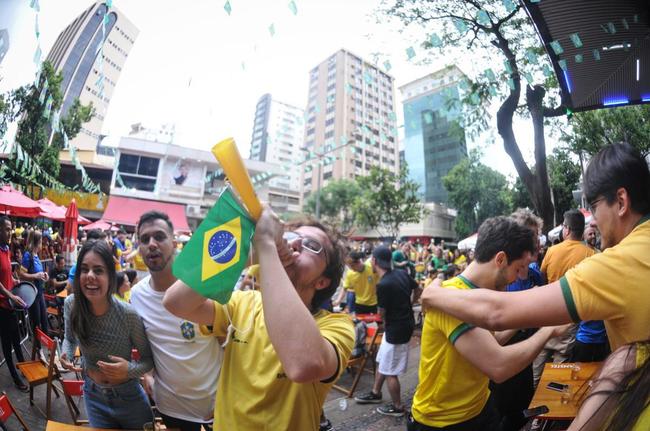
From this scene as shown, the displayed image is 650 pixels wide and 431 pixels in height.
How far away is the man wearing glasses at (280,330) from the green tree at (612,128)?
24.2 ft

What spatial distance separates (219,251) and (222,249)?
0.04ft

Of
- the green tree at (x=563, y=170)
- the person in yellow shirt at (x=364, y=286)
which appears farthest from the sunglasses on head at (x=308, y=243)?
the green tree at (x=563, y=170)

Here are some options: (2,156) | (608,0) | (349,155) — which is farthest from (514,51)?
(349,155)

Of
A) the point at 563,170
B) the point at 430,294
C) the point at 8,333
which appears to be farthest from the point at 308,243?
the point at 563,170

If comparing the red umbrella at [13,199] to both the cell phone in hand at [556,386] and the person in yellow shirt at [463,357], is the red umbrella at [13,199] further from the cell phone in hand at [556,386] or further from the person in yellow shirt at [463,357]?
the cell phone in hand at [556,386]

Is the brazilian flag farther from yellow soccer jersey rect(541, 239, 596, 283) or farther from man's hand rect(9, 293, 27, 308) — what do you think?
man's hand rect(9, 293, 27, 308)

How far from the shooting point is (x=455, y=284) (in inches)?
80.2

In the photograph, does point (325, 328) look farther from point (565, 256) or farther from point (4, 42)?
point (565, 256)

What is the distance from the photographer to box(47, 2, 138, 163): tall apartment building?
3.67 meters

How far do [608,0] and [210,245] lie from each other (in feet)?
13.5

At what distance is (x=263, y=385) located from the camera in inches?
53.8

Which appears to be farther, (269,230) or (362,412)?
(362,412)

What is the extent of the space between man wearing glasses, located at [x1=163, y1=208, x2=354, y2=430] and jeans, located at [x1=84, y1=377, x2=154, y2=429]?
3.45ft

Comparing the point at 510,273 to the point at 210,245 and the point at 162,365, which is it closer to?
the point at 210,245
